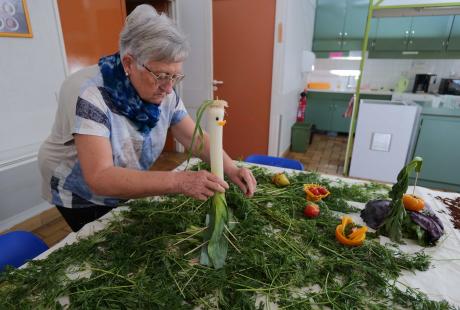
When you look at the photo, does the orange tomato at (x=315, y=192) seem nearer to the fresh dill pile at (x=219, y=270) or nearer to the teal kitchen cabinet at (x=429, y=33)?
the fresh dill pile at (x=219, y=270)

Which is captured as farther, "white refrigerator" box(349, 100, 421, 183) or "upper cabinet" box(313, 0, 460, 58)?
"upper cabinet" box(313, 0, 460, 58)

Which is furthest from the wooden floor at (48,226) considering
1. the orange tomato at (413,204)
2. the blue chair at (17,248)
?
the orange tomato at (413,204)

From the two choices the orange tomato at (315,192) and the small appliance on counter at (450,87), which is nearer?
the orange tomato at (315,192)

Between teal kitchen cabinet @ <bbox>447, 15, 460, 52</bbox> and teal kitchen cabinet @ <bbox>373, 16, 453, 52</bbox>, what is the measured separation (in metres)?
0.06

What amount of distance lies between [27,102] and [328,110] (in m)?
4.61

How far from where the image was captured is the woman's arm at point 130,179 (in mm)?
911

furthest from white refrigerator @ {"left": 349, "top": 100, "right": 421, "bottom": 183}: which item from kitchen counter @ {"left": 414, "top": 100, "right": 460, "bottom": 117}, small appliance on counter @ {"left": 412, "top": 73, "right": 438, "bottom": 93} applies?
small appliance on counter @ {"left": 412, "top": 73, "right": 438, "bottom": 93}

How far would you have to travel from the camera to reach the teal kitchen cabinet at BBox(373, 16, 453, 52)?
14.4 ft

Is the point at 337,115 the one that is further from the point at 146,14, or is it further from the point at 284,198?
the point at 146,14

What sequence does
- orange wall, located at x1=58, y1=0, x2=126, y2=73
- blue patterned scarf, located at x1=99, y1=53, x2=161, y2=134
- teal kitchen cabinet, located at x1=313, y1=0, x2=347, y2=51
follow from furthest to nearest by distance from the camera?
teal kitchen cabinet, located at x1=313, y1=0, x2=347, y2=51 → orange wall, located at x1=58, y1=0, x2=126, y2=73 → blue patterned scarf, located at x1=99, y1=53, x2=161, y2=134

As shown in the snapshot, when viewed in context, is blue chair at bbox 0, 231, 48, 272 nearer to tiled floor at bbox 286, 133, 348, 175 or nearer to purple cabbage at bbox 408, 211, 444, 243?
purple cabbage at bbox 408, 211, 444, 243

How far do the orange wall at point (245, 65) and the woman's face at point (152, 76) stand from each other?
106 inches

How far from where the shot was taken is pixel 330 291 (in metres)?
0.78

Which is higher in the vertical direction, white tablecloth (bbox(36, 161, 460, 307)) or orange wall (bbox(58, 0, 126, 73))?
orange wall (bbox(58, 0, 126, 73))
